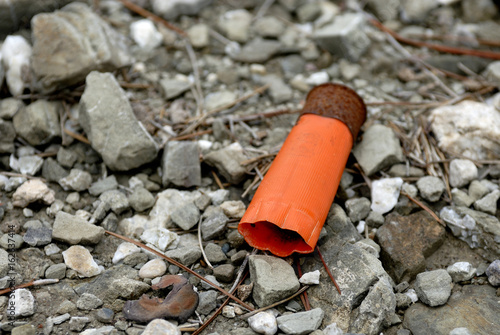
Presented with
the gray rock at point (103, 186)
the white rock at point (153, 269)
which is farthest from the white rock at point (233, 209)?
the gray rock at point (103, 186)

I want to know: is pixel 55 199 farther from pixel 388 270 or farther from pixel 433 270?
pixel 433 270

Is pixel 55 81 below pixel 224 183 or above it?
above

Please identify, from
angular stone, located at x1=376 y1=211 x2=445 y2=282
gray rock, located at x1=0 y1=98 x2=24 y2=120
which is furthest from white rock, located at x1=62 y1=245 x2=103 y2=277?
angular stone, located at x1=376 y1=211 x2=445 y2=282

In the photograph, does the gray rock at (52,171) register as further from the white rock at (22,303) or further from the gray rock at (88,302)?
the gray rock at (88,302)

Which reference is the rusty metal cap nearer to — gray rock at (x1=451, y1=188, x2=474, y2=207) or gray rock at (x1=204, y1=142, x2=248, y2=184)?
gray rock at (x1=204, y1=142, x2=248, y2=184)

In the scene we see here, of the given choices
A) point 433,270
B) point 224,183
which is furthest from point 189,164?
point 433,270
